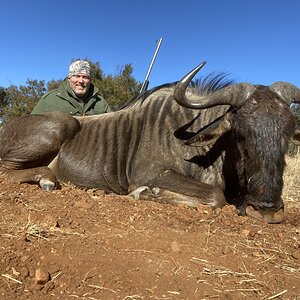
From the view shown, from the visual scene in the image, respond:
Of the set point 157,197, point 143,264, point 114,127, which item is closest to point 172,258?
point 143,264

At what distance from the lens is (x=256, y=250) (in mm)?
2588

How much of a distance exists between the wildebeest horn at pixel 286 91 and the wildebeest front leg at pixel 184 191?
1171 millimetres

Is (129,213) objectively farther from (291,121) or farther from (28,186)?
(291,121)

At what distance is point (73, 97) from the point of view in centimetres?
636

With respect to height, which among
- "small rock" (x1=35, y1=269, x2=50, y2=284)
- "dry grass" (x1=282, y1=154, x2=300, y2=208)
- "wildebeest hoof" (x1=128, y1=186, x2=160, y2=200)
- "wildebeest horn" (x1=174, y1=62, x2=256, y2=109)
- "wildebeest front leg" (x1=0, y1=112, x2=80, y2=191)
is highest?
"wildebeest horn" (x1=174, y1=62, x2=256, y2=109)

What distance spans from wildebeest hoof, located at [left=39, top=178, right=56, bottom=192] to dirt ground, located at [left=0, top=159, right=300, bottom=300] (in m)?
0.62

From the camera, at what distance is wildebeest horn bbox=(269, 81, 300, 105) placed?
3785 millimetres

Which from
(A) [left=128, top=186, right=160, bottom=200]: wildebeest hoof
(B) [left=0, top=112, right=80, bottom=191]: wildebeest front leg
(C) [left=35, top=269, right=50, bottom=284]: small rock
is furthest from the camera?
(B) [left=0, top=112, right=80, bottom=191]: wildebeest front leg

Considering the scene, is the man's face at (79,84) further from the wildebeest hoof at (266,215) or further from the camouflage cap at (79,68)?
the wildebeest hoof at (266,215)

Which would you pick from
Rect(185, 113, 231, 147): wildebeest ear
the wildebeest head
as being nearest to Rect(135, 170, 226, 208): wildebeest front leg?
the wildebeest head

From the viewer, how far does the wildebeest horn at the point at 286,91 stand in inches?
149

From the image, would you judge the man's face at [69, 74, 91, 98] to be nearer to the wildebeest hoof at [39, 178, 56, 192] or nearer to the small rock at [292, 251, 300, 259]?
the wildebeest hoof at [39, 178, 56, 192]

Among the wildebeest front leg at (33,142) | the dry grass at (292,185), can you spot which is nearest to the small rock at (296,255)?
the dry grass at (292,185)

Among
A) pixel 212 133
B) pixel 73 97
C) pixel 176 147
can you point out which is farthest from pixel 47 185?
pixel 73 97
